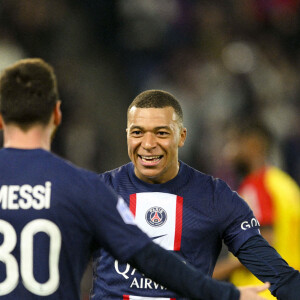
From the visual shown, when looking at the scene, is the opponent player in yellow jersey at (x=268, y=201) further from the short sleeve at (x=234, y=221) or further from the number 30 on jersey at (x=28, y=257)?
the number 30 on jersey at (x=28, y=257)

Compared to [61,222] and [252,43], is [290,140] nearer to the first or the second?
[252,43]

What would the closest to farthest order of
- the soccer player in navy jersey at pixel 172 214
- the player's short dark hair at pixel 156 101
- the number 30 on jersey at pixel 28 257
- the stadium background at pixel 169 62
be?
the number 30 on jersey at pixel 28 257
the soccer player in navy jersey at pixel 172 214
the player's short dark hair at pixel 156 101
the stadium background at pixel 169 62

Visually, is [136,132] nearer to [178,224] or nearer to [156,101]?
[156,101]

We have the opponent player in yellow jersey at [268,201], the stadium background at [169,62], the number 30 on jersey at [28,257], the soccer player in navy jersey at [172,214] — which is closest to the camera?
the number 30 on jersey at [28,257]

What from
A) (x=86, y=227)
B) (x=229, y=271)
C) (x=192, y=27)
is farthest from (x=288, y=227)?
(x=192, y=27)

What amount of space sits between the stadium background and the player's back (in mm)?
6017

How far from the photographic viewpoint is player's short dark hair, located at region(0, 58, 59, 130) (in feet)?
8.98

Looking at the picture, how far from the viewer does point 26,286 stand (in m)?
2.70

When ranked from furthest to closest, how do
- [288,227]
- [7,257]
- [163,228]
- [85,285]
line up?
[85,285] < [288,227] < [163,228] < [7,257]

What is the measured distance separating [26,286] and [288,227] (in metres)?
3.99

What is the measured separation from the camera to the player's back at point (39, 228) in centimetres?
269

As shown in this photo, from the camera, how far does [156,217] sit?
411 centimetres

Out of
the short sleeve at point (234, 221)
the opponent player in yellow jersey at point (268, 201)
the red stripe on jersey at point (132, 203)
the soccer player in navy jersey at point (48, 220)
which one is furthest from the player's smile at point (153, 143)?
the opponent player in yellow jersey at point (268, 201)

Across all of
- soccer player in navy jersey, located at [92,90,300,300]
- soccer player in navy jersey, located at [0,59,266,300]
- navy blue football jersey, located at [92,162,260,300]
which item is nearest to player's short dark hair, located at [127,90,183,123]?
soccer player in navy jersey, located at [92,90,300,300]
